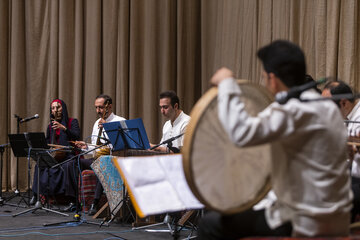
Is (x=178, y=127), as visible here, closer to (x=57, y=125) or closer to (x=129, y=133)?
(x=129, y=133)

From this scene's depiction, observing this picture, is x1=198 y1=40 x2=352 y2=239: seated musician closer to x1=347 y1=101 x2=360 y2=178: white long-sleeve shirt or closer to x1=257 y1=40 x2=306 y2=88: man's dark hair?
x1=257 y1=40 x2=306 y2=88: man's dark hair

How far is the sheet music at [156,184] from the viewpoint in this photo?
6.73 ft

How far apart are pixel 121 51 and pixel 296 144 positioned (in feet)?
20.5

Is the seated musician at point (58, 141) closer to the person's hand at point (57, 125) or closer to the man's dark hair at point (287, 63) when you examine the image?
the person's hand at point (57, 125)

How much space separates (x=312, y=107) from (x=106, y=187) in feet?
13.2

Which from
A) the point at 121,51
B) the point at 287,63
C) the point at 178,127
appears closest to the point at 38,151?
the point at 178,127

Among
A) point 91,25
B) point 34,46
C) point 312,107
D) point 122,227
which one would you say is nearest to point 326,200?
point 312,107

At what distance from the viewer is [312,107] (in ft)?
6.10

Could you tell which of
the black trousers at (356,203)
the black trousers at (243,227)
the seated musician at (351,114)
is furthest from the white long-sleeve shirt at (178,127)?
the black trousers at (243,227)

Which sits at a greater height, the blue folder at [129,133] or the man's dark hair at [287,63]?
the man's dark hair at [287,63]

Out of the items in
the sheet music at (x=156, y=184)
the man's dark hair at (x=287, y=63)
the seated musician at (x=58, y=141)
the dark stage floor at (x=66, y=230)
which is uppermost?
the man's dark hair at (x=287, y=63)

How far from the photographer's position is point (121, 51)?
7.88m

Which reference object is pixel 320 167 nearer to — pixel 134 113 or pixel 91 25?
pixel 134 113

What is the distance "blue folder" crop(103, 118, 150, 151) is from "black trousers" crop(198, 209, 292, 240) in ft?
10.0
